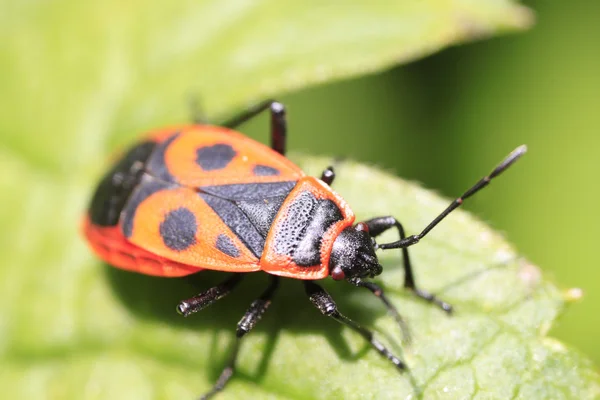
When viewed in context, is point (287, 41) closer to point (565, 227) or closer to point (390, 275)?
point (390, 275)

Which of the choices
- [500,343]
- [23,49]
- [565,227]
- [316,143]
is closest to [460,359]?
[500,343]

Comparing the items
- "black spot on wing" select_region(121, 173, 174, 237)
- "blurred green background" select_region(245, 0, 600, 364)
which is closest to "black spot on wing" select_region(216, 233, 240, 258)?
"black spot on wing" select_region(121, 173, 174, 237)

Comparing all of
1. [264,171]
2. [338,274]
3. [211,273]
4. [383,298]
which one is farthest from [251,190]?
[383,298]

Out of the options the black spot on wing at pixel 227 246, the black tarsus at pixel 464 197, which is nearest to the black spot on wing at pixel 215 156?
the black spot on wing at pixel 227 246

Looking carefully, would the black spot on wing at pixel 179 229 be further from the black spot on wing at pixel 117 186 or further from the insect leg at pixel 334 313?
the insect leg at pixel 334 313

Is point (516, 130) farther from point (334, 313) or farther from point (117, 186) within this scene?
point (117, 186)
